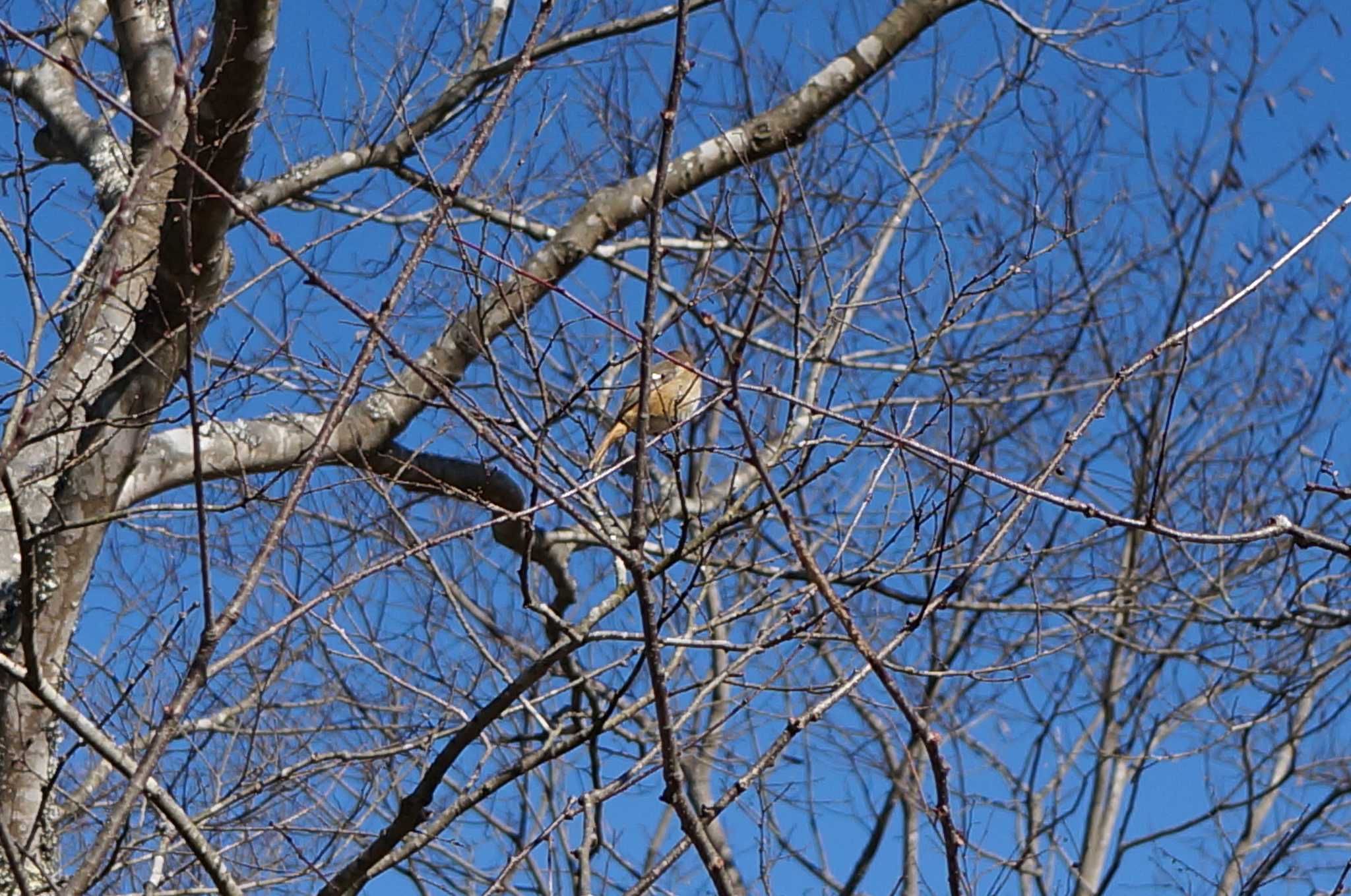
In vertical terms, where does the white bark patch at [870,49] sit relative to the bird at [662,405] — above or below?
above

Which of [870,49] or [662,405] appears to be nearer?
[662,405]

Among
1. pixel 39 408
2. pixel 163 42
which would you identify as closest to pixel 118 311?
pixel 163 42

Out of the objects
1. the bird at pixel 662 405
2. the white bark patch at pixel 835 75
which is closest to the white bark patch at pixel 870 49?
the white bark patch at pixel 835 75

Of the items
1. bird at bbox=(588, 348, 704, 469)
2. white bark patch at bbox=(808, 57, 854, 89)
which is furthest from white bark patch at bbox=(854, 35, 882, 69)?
bird at bbox=(588, 348, 704, 469)

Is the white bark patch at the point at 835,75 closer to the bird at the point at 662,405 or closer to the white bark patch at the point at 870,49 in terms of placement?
Result: the white bark patch at the point at 870,49

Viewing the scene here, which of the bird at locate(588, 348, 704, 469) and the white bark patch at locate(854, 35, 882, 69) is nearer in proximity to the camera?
the bird at locate(588, 348, 704, 469)

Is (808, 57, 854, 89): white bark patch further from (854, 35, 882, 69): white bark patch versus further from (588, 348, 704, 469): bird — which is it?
(588, 348, 704, 469): bird

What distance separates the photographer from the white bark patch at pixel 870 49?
5.86 m

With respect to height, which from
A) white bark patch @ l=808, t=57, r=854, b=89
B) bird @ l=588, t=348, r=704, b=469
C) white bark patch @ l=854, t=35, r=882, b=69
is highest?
white bark patch @ l=854, t=35, r=882, b=69

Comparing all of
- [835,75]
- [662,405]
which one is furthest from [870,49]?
[662,405]

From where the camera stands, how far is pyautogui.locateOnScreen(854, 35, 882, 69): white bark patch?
5.86 meters

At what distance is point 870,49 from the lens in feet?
19.3

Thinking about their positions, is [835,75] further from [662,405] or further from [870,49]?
[662,405]

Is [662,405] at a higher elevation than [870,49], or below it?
below
